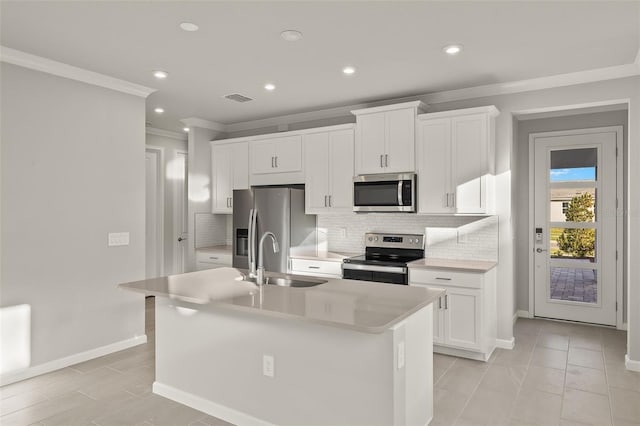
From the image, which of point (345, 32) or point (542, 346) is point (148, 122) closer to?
point (345, 32)

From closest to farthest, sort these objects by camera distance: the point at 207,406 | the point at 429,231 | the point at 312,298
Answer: the point at 312,298
the point at 207,406
the point at 429,231

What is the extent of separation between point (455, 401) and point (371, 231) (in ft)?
7.51

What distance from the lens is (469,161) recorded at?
3934 mm

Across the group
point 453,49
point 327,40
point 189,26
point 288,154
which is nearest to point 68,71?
point 189,26

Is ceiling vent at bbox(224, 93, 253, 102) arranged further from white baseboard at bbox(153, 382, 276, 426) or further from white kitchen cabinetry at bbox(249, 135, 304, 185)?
white baseboard at bbox(153, 382, 276, 426)

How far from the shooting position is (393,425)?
205 cm

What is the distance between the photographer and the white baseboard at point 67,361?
3.24 metres

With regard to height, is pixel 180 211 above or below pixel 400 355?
above

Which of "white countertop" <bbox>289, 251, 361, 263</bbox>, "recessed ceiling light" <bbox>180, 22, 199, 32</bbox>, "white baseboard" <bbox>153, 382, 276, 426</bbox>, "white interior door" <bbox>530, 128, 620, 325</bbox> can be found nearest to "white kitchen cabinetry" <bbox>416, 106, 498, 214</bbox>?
"white countertop" <bbox>289, 251, 361, 263</bbox>

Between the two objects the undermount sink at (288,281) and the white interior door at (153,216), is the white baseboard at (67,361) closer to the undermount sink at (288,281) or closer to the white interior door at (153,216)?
the undermount sink at (288,281)

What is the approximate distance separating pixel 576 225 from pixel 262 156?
393 centimetres

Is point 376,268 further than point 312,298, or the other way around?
point 376,268

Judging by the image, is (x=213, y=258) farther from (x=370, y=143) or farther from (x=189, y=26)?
(x=189, y=26)

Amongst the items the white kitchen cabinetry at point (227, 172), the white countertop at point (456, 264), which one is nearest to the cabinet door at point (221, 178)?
the white kitchen cabinetry at point (227, 172)
